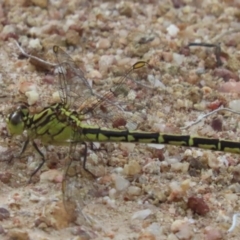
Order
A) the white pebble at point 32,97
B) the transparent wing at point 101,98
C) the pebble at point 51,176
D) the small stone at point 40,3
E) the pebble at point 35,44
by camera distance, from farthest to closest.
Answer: the small stone at point 40,3, the pebble at point 35,44, the white pebble at point 32,97, the transparent wing at point 101,98, the pebble at point 51,176

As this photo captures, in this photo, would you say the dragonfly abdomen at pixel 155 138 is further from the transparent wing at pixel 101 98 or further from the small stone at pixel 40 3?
the small stone at pixel 40 3

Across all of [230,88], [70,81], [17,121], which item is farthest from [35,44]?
[230,88]

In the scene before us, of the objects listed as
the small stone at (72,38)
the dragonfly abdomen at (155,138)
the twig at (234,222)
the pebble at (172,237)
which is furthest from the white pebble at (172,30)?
the pebble at (172,237)

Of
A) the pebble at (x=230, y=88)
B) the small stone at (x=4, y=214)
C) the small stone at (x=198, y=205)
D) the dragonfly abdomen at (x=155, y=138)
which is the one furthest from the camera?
the pebble at (x=230, y=88)

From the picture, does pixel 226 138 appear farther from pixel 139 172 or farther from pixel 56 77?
pixel 56 77

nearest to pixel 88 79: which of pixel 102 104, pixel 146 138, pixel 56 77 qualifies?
pixel 56 77

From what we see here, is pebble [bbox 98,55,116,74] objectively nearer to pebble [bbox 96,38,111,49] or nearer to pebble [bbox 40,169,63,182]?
pebble [bbox 96,38,111,49]

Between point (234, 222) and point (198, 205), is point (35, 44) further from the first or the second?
point (234, 222)
